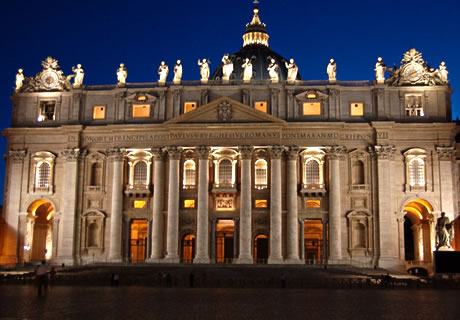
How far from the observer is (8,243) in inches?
2581

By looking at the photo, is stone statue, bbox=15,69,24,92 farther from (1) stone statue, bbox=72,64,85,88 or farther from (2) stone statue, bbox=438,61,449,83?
(2) stone statue, bbox=438,61,449,83

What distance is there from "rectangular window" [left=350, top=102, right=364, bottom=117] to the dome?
816 inches

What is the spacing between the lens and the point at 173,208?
62.9 meters

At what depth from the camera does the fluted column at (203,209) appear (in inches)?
2436

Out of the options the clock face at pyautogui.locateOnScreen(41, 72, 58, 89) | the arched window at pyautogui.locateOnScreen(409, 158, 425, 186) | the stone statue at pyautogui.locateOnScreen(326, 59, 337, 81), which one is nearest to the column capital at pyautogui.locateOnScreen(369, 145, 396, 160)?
the arched window at pyautogui.locateOnScreen(409, 158, 425, 186)

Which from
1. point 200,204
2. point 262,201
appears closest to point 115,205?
point 200,204

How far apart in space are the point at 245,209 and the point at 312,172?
8016 mm

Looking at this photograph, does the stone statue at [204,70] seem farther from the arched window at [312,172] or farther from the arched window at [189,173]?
the arched window at [312,172]

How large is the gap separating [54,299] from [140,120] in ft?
125

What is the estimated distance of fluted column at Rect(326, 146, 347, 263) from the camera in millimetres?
61344

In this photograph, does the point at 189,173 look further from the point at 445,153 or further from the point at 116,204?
the point at 445,153

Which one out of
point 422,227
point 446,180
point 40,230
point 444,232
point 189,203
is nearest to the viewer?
point 444,232

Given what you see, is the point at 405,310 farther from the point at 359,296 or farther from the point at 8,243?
the point at 8,243

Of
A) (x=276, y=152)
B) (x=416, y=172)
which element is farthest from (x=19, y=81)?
(x=416, y=172)
